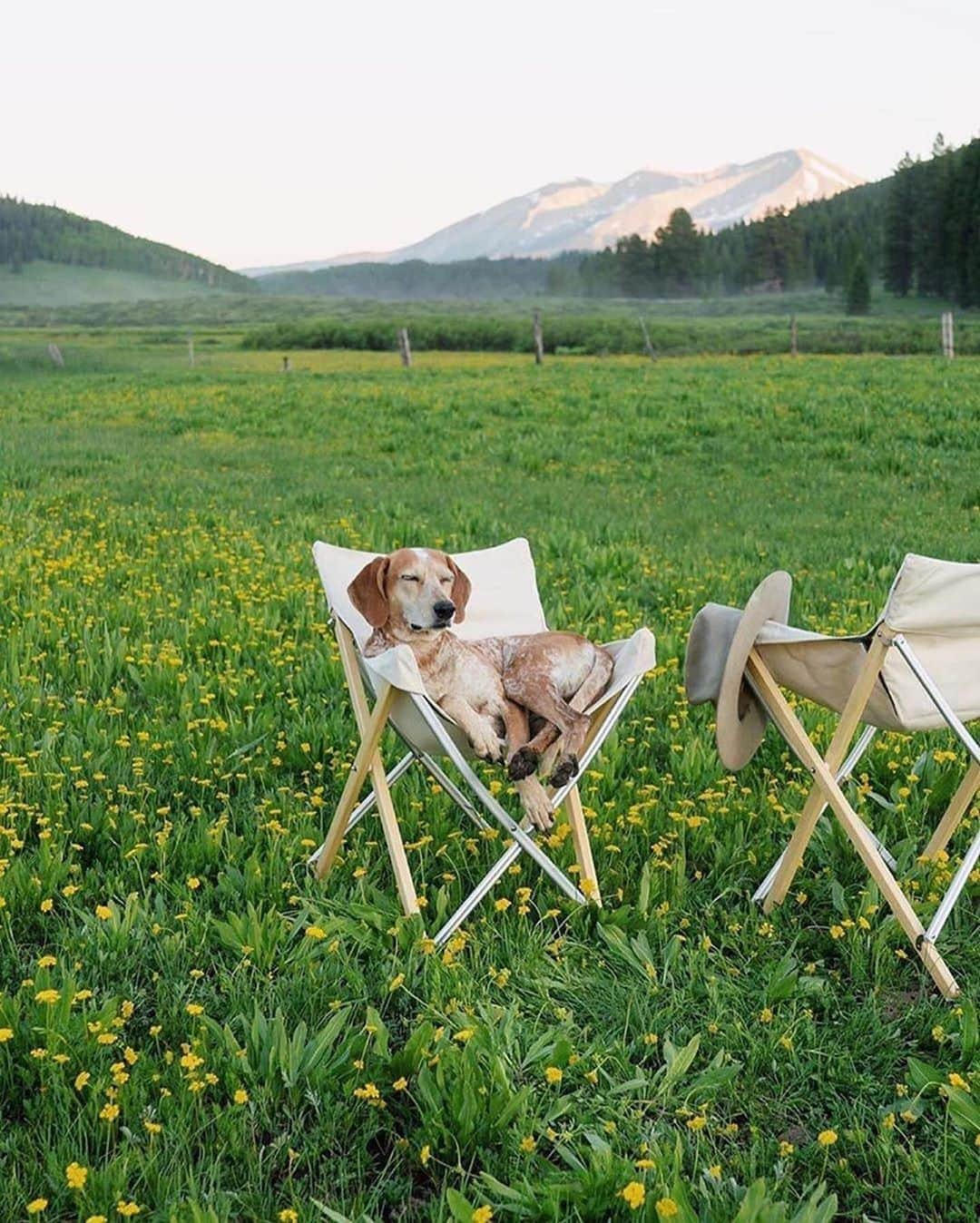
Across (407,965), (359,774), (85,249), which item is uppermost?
(85,249)

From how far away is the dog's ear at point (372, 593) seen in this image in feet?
11.5

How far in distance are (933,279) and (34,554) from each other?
250ft

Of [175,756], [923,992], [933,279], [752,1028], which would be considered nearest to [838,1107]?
[752,1028]

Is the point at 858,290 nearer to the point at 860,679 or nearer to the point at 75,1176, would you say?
the point at 860,679

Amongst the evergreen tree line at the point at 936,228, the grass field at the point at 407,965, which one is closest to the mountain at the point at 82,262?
the evergreen tree line at the point at 936,228

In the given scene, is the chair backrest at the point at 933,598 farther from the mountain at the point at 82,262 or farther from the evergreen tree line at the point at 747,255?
the mountain at the point at 82,262

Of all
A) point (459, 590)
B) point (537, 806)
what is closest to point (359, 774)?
point (537, 806)

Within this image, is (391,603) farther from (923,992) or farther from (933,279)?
(933,279)

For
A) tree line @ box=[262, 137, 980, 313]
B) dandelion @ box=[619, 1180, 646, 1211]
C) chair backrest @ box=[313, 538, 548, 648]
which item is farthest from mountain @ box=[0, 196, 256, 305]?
dandelion @ box=[619, 1180, 646, 1211]

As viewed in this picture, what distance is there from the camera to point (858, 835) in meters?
3.08

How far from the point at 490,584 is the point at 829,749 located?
152 centimetres

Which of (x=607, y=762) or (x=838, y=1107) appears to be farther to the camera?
(x=607, y=762)

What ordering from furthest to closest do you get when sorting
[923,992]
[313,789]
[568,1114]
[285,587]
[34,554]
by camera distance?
[34,554]
[285,587]
[313,789]
[923,992]
[568,1114]

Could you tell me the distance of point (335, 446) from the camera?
14.5 metres
